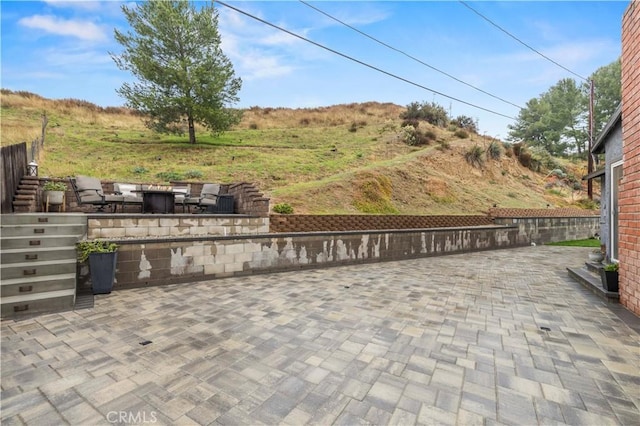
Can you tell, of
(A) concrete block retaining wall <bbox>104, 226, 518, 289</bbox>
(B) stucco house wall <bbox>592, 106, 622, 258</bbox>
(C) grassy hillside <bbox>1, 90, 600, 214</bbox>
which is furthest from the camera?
(C) grassy hillside <bbox>1, 90, 600, 214</bbox>

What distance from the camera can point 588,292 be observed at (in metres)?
5.26

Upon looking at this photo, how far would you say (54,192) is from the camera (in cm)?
665

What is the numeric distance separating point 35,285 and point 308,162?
11.7m

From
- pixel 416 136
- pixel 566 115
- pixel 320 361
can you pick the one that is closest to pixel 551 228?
pixel 416 136

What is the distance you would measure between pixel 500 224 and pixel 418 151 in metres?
6.97

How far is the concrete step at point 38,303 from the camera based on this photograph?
137 inches

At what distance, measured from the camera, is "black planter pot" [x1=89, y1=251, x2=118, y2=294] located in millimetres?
4421

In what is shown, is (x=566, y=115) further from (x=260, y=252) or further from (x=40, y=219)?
(x=40, y=219)

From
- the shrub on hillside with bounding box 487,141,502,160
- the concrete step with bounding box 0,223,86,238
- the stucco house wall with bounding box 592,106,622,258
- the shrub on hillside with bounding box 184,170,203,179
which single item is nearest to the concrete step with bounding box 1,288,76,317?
the concrete step with bounding box 0,223,86,238

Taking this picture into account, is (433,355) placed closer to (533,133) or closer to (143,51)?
(143,51)

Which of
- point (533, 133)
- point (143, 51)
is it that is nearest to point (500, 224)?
point (143, 51)

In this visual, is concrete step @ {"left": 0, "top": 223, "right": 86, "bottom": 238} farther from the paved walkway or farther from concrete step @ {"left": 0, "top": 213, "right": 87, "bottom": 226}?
the paved walkway

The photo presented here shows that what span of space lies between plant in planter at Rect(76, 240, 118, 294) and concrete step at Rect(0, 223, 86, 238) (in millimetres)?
581

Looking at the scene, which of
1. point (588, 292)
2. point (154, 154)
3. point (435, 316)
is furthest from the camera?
point (154, 154)
